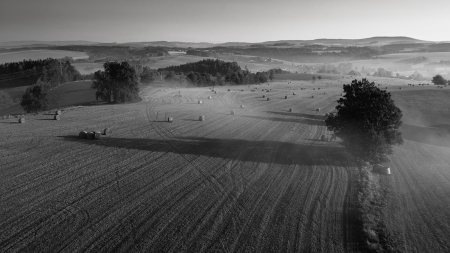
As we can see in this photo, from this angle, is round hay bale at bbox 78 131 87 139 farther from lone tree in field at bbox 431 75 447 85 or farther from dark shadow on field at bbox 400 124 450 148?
lone tree in field at bbox 431 75 447 85

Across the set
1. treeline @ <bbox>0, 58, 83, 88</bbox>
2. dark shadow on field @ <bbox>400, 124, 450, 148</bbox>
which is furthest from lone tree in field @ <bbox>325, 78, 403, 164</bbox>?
treeline @ <bbox>0, 58, 83, 88</bbox>

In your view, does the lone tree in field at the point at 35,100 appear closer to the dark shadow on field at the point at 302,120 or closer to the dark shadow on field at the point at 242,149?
the dark shadow on field at the point at 242,149

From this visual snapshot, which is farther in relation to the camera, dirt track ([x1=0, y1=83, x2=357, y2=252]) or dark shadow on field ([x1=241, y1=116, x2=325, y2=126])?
dark shadow on field ([x1=241, y1=116, x2=325, y2=126])

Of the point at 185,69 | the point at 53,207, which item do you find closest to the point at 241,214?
the point at 53,207

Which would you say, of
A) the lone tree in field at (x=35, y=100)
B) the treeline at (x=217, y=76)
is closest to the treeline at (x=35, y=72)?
the treeline at (x=217, y=76)

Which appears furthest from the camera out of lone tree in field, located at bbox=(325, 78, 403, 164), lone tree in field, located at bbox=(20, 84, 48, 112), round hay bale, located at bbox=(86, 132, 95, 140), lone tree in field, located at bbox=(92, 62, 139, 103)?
lone tree in field, located at bbox=(20, 84, 48, 112)
